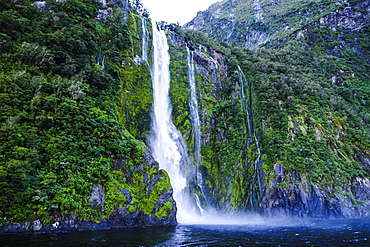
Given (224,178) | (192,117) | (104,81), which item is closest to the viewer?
(104,81)

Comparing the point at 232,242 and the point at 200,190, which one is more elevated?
the point at 200,190

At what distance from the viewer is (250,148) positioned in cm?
3077

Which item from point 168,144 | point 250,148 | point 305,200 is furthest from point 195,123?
point 305,200

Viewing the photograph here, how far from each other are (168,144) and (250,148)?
11020 mm

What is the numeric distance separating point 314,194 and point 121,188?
69.2ft

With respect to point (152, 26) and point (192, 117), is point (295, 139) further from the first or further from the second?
point (152, 26)

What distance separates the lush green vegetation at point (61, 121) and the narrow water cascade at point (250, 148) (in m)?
12.6

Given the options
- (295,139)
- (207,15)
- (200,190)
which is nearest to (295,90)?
(295,139)

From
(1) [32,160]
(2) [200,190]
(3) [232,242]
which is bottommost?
(3) [232,242]

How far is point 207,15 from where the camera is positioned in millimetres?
107250

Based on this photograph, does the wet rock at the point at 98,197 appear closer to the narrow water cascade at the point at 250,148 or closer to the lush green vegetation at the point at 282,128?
the lush green vegetation at the point at 282,128

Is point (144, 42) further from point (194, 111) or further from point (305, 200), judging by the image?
point (305, 200)

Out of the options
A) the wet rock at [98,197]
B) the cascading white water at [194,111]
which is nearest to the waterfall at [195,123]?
the cascading white water at [194,111]

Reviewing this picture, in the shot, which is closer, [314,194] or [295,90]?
[314,194]
